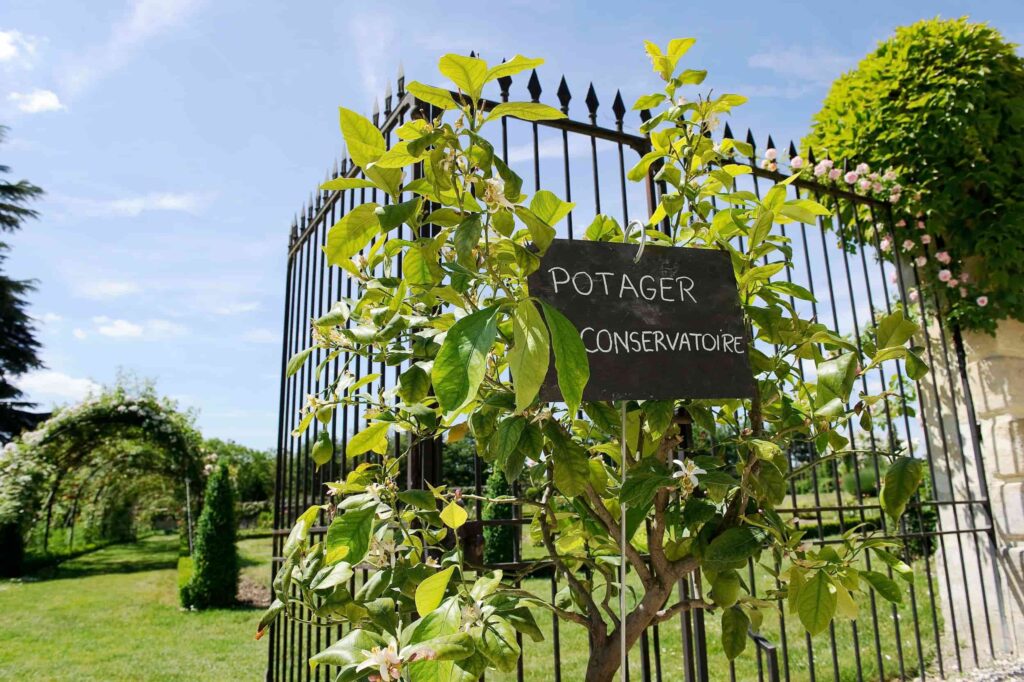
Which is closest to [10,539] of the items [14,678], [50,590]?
[50,590]

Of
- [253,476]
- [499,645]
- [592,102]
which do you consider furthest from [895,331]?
[253,476]

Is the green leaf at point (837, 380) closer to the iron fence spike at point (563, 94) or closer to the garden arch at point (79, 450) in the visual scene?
the iron fence spike at point (563, 94)

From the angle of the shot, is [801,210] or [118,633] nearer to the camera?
[801,210]

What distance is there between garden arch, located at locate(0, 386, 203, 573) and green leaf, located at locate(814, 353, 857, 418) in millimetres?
12225

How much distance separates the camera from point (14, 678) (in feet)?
17.7

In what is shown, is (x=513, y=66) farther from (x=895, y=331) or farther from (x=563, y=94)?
(x=563, y=94)

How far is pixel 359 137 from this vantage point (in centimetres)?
107

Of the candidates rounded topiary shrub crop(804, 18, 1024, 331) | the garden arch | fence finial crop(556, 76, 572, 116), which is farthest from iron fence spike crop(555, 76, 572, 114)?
the garden arch

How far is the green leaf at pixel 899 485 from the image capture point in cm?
125

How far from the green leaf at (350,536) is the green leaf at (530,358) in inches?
18.7

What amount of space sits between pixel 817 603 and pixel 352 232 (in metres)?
1.01

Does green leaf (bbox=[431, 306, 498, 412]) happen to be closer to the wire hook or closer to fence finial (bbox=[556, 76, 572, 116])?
the wire hook

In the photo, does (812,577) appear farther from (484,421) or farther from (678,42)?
(678,42)

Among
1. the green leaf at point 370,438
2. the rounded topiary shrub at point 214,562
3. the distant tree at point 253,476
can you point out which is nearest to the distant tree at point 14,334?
the distant tree at point 253,476
